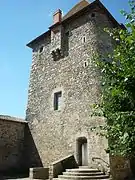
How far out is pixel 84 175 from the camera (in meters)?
9.81

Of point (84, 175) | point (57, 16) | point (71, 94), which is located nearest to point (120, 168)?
point (84, 175)

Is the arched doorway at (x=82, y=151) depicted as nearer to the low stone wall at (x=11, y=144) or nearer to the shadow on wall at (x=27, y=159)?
the shadow on wall at (x=27, y=159)

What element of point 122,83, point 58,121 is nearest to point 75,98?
point 58,121

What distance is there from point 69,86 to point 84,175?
5897 mm

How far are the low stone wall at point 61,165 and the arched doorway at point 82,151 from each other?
0.35m

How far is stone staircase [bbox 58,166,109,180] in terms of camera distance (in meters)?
9.59

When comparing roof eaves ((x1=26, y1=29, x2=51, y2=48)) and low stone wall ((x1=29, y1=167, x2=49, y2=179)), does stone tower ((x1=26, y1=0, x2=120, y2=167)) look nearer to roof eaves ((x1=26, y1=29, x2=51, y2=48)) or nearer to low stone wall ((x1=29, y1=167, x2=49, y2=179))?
roof eaves ((x1=26, y1=29, x2=51, y2=48))

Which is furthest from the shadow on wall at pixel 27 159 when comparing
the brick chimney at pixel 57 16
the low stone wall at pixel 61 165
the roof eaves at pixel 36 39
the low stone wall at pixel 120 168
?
the brick chimney at pixel 57 16

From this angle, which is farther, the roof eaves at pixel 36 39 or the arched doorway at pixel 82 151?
the roof eaves at pixel 36 39

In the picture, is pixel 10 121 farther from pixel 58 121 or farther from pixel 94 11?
pixel 94 11

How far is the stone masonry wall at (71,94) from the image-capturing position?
40.5 feet

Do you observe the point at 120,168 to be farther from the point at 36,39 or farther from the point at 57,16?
the point at 36,39

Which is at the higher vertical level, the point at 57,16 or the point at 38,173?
the point at 57,16

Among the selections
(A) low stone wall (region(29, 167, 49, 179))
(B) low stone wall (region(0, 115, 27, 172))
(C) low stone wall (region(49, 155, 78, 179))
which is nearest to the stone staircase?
(C) low stone wall (region(49, 155, 78, 179))
